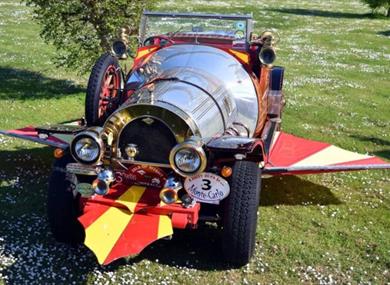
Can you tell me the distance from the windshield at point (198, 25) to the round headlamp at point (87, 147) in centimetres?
299

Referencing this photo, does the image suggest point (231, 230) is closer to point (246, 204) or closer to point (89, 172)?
point (246, 204)

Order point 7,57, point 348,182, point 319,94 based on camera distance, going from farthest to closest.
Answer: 1. point 7,57
2. point 319,94
3. point 348,182

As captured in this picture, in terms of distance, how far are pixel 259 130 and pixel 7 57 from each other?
37.9ft

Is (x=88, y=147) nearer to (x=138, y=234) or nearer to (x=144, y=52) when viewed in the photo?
(x=138, y=234)

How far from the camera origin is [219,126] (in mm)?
5609

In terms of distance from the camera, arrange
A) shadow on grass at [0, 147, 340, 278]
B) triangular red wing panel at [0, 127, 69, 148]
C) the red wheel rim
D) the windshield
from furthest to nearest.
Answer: the windshield < the red wheel rim < triangular red wing panel at [0, 127, 69, 148] < shadow on grass at [0, 147, 340, 278]

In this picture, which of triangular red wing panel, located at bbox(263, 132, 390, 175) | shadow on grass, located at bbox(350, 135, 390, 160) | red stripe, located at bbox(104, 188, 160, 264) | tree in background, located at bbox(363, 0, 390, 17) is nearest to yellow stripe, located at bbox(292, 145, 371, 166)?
triangular red wing panel, located at bbox(263, 132, 390, 175)

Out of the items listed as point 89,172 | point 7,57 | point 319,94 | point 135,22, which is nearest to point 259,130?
point 89,172

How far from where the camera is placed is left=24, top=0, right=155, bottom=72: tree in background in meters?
10.8

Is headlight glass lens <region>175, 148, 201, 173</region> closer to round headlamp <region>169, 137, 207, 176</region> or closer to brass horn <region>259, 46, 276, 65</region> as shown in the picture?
round headlamp <region>169, 137, 207, 176</region>

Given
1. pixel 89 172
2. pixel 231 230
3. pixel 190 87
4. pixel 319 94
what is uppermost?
pixel 190 87

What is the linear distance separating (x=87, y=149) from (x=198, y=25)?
3349mm

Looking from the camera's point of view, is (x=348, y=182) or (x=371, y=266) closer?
(x=371, y=266)

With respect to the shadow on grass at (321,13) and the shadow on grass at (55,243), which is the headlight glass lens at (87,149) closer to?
the shadow on grass at (55,243)
